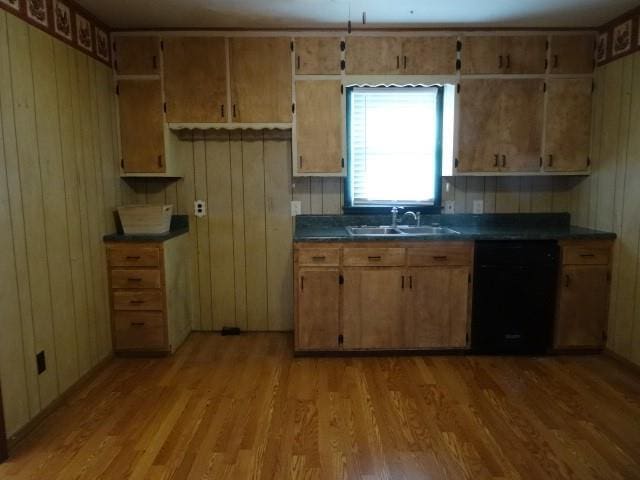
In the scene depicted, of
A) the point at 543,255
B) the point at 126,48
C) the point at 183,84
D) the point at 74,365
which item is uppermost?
the point at 126,48

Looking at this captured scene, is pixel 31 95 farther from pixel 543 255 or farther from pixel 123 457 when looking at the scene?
pixel 543 255

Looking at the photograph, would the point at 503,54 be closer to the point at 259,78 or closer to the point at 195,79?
the point at 259,78

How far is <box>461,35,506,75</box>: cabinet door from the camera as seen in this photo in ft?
11.1

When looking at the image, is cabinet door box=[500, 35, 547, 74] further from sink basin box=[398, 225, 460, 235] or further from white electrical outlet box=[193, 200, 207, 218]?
white electrical outlet box=[193, 200, 207, 218]

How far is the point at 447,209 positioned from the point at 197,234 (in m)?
2.17

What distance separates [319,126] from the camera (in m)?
3.44

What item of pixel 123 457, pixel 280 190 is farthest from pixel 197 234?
pixel 123 457

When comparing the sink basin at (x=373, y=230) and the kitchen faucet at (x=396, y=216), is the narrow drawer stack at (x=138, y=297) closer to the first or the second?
the sink basin at (x=373, y=230)

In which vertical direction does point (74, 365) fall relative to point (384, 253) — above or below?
below

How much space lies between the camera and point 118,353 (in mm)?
3350

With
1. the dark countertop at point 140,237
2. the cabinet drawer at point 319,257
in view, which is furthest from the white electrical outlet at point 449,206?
the dark countertop at point 140,237

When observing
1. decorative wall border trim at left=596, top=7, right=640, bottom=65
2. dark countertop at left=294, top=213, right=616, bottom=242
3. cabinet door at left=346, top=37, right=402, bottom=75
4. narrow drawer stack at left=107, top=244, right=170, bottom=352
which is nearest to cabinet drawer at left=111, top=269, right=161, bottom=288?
narrow drawer stack at left=107, top=244, right=170, bottom=352

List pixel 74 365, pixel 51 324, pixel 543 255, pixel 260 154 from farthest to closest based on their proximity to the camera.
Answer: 1. pixel 260 154
2. pixel 543 255
3. pixel 74 365
4. pixel 51 324

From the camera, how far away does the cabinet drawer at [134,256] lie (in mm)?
3232
